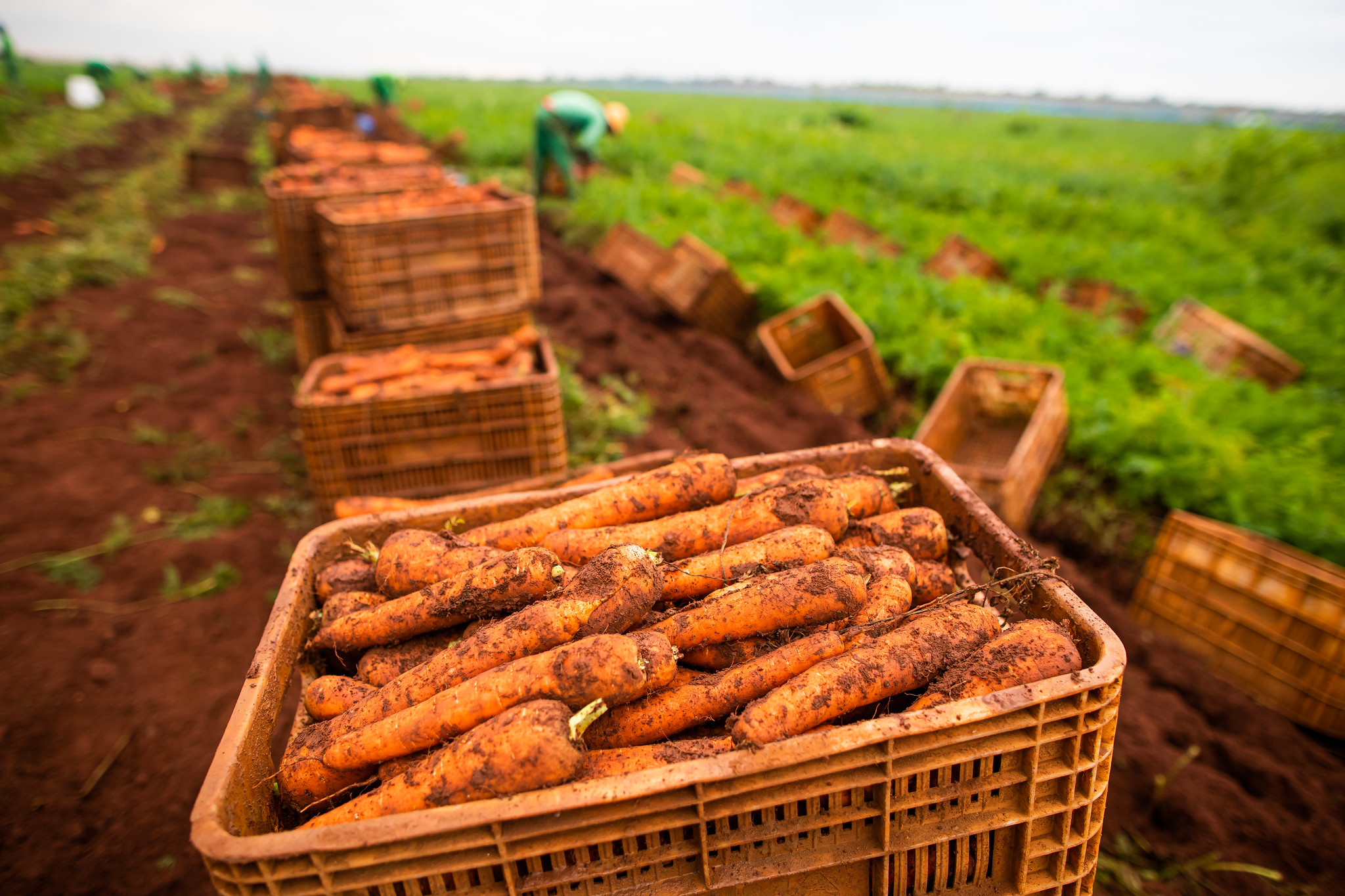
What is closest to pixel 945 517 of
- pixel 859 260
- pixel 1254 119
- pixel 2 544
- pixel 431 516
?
pixel 431 516

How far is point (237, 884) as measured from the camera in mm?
1219

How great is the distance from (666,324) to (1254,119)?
15451 mm

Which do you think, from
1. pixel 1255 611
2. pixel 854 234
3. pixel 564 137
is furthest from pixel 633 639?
pixel 564 137

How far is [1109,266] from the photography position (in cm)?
920

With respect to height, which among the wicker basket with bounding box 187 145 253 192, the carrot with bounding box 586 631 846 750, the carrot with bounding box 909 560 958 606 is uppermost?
the wicker basket with bounding box 187 145 253 192

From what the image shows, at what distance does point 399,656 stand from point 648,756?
86 cm

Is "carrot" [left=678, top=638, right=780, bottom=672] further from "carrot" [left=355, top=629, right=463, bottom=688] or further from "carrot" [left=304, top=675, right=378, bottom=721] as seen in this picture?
"carrot" [left=304, top=675, right=378, bottom=721]

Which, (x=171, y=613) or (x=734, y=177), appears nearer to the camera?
(x=171, y=613)

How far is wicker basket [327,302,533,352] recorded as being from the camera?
4.55 m

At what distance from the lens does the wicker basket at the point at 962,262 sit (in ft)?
30.9

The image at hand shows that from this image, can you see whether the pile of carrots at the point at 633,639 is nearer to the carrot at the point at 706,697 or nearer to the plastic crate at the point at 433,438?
the carrot at the point at 706,697

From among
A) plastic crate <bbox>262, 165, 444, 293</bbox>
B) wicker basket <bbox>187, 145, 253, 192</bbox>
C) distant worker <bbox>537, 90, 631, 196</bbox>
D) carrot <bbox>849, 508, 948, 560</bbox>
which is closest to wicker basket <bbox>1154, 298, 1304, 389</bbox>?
carrot <bbox>849, 508, 948, 560</bbox>

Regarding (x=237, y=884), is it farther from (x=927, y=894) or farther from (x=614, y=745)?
(x=927, y=894)

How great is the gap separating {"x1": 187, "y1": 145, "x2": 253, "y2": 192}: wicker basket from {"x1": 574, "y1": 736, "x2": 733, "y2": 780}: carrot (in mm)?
17928
